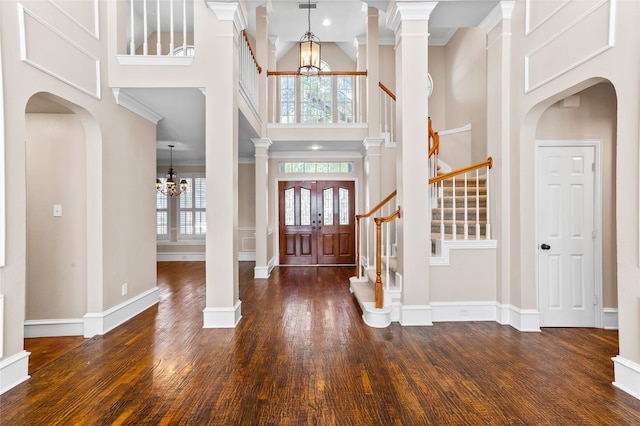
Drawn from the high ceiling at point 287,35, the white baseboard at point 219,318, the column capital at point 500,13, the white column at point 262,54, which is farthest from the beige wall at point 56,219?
the column capital at point 500,13

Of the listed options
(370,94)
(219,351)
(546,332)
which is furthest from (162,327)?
(370,94)

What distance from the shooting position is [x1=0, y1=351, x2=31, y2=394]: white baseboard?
237 cm

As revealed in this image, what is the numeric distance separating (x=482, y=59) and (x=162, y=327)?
646 cm

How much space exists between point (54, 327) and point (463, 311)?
14.5 feet

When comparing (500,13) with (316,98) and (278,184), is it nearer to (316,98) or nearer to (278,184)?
(316,98)

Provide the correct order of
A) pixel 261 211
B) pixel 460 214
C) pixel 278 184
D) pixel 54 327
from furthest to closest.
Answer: pixel 278 184, pixel 261 211, pixel 460 214, pixel 54 327

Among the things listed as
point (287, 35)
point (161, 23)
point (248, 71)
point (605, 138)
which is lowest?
point (605, 138)

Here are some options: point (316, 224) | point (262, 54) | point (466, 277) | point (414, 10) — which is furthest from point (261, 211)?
point (414, 10)

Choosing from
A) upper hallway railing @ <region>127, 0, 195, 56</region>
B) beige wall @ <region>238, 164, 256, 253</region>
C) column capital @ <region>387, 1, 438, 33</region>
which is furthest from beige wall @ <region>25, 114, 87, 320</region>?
beige wall @ <region>238, 164, 256, 253</region>

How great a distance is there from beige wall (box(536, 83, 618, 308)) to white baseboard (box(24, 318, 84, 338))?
5549mm

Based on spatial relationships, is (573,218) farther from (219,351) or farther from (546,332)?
(219,351)

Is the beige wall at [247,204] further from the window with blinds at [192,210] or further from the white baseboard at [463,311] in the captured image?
the white baseboard at [463,311]

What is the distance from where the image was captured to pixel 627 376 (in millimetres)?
2328

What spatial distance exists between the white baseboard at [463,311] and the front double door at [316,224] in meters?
4.40
